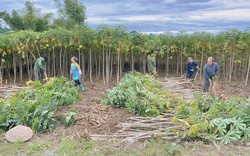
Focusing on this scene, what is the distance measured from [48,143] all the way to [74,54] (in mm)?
9707

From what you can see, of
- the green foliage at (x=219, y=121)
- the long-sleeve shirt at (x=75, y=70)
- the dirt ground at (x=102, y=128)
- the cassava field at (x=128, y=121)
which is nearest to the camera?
the dirt ground at (x=102, y=128)

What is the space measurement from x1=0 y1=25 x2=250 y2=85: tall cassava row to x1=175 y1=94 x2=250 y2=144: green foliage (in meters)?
7.22

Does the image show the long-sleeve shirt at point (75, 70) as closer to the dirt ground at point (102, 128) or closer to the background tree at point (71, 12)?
the dirt ground at point (102, 128)

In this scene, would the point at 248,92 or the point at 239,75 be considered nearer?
the point at 248,92

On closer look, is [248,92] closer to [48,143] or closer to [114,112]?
[114,112]

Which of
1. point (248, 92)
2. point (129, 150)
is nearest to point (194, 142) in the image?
point (129, 150)

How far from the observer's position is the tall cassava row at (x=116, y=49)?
502 inches

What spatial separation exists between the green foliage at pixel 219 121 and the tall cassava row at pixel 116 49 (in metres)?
7.22

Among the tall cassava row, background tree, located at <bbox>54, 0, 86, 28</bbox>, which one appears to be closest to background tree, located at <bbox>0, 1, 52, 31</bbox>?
background tree, located at <bbox>54, 0, 86, 28</bbox>

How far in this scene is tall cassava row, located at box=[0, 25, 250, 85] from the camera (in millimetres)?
12750

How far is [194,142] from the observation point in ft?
17.0

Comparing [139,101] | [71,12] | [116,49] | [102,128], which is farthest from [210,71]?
[71,12]

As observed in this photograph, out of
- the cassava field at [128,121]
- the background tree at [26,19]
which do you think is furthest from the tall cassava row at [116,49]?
the background tree at [26,19]

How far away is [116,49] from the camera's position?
43.8 feet
